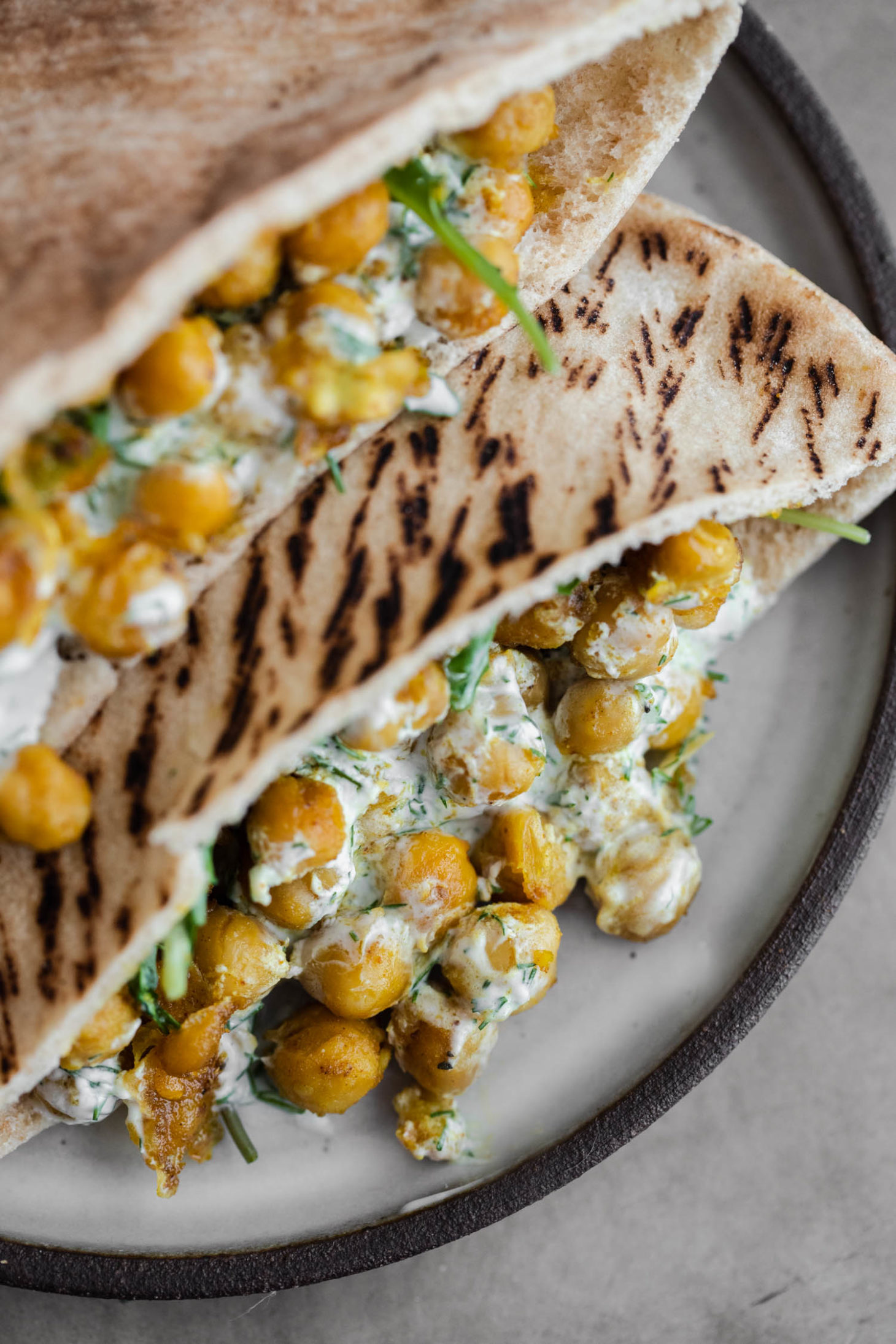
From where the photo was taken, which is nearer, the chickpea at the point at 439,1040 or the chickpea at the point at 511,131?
the chickpea at the point at 511,131

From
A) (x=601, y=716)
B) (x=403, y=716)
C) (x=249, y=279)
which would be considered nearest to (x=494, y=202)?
(x=249, y=279)

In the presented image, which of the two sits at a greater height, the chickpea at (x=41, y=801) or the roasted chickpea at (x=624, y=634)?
the chickpea at (x=41, y=801)

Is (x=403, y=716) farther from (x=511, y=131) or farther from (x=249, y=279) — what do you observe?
(x=511, y=131)

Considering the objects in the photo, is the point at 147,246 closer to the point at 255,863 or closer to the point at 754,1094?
the point at 255,863

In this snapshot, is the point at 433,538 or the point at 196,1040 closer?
the point at 433,538

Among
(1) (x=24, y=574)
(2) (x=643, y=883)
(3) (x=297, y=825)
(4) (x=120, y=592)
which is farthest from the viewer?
(2) (x=643, y=883)

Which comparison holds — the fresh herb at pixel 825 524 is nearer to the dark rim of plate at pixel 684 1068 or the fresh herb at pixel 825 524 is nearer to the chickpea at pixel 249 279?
the dark rim of plate at pixel 684 1068

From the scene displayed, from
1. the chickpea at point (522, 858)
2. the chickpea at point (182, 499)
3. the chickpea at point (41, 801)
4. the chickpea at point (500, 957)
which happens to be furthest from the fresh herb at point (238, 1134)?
the chickpea at point (182, 499)
